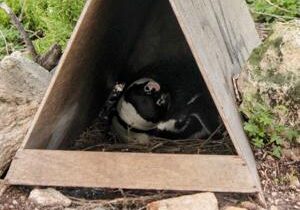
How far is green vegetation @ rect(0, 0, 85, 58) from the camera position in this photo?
3105mm

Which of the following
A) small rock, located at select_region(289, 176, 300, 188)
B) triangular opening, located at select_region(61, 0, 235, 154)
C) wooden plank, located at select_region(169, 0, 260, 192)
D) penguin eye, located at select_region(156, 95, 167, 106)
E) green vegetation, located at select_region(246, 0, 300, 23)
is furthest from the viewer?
green vegetation, located at select_region(246, 0, 300, 23)

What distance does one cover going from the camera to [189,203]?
2.28 meters

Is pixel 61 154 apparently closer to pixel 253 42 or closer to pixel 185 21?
pixel 185 21

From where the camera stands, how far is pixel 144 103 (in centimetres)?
298

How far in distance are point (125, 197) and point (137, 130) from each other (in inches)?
25.0

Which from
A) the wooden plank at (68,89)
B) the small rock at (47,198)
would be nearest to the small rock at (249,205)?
the small rock at (47,198)

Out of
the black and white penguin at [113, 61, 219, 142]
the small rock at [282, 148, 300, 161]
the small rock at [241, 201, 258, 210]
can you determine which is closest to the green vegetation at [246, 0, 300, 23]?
the black and white penguin at [113, 61, 219, 142]

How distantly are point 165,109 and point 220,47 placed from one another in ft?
1.57

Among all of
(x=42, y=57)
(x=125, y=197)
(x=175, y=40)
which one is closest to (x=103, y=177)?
(x=125, y=197)

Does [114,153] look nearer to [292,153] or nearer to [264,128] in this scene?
[264,128]

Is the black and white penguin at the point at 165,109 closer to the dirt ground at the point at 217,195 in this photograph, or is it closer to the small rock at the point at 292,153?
the dirt ground at the point at 217,195

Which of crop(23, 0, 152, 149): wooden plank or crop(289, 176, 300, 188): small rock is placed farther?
crop(289, 176, 300, 188): small rock

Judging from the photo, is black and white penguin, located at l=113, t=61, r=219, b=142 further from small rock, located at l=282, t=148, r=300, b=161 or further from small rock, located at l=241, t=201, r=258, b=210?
small rock, located at l=241, t=201, r=258, b=210

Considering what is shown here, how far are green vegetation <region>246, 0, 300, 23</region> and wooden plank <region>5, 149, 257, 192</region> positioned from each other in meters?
1.83
